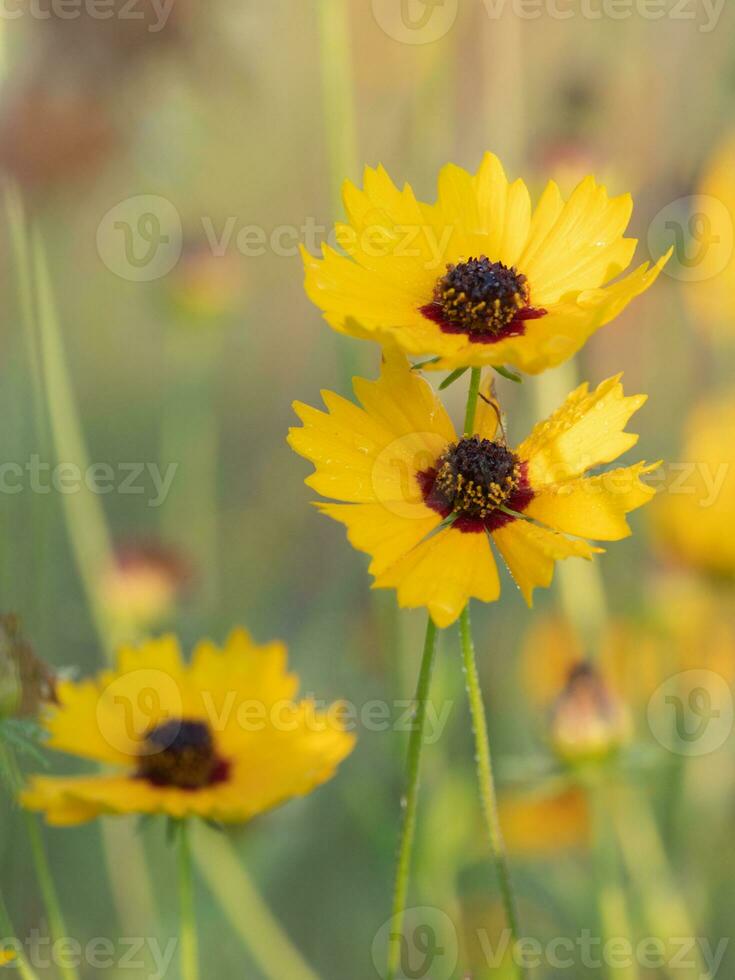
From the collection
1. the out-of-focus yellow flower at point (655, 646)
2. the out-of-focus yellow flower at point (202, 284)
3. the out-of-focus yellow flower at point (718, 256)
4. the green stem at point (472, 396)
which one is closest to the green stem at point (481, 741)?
the green stem at point (472, 396)

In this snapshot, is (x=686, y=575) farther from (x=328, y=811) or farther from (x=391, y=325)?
(x=391, y=325)

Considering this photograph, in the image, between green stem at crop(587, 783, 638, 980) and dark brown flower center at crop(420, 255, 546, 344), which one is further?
green stem at crop(587, 783, 638, 980)

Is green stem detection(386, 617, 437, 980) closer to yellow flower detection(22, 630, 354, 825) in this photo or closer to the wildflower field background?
yellow flower detection(22, 630, 354, 825)

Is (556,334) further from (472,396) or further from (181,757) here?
(181,757)

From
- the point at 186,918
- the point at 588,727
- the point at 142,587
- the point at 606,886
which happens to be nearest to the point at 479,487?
the point at 186,918

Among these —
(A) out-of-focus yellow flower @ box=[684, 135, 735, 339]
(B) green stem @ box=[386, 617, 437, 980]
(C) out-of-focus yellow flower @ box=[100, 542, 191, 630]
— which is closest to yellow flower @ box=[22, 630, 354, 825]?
(B) green stem @ box=[386, 617, 437, 980]

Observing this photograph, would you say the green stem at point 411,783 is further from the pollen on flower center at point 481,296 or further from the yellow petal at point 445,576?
the pollen on flower center at point 481,296
